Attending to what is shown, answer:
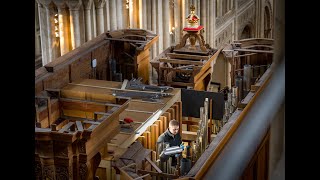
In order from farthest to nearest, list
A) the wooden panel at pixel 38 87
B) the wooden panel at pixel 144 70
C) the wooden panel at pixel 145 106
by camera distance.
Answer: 1. the wooden panel at pixel 144 70
2. the wooden panel at pixel 38 87
3. the wooden panel at pixel 145 106

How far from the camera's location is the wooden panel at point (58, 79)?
1046 centimetres

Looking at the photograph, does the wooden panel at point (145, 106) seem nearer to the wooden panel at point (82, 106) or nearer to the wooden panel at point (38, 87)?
the wooden panel at point (82, 106)

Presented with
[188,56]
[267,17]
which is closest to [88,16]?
[188,56]

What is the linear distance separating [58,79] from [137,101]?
1.39m

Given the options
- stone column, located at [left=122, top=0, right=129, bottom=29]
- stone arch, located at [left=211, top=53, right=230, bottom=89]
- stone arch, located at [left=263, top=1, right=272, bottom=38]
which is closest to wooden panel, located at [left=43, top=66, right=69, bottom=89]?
stone column, located at [left=122, top=0, right=129, bottom=29]

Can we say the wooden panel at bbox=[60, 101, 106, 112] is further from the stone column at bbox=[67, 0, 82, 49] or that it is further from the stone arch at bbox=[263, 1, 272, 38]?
the stone arch at bbox=[263, 1, 272, 38]

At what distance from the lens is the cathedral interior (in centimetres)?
663

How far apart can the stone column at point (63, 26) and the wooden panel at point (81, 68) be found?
4519 mm

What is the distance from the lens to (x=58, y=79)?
35.3ft

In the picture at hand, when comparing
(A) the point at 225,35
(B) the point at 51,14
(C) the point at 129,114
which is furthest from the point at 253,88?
(A) the point at 225,35

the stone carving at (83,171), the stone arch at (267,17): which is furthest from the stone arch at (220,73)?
the stone carving at (83,171)

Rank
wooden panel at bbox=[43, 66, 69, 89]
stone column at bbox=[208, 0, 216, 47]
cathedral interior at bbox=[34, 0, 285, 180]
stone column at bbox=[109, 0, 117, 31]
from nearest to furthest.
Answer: cathedral interior at bbox=[34, 0, 285, 180] → wooden panel at bbox=[43, 66, 69, 89] → stone column at bbox=[109, 0, 117, 31] → stone column at bbox=[208, 0, 216, 47]

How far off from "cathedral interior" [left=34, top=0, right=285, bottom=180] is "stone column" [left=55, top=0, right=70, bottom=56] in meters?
0.02

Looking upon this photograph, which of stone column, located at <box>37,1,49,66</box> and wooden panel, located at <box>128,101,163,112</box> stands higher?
stone column, located at <box>37,1,49,66</box>
